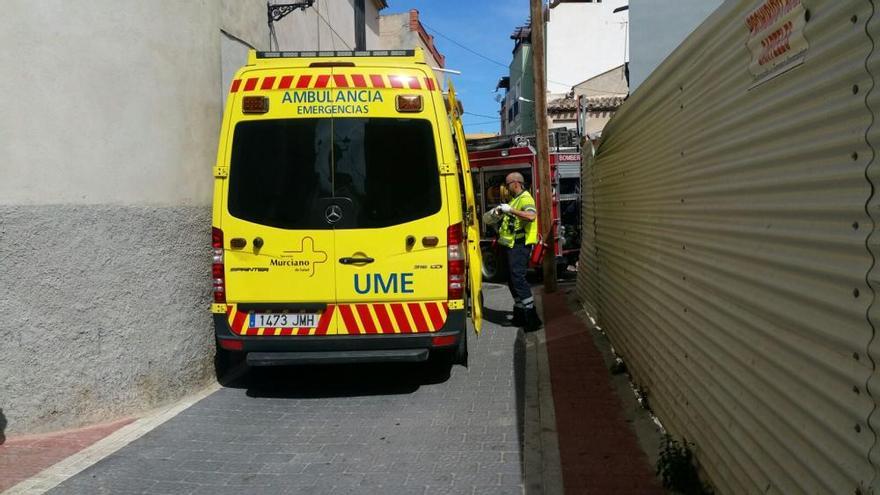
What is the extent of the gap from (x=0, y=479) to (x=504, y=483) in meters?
2.94

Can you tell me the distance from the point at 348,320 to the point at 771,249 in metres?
3.48

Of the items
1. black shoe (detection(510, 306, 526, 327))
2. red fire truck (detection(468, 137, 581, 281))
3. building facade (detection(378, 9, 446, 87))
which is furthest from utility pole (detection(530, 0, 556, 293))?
building facade (detection(378, 9, 446, 87))

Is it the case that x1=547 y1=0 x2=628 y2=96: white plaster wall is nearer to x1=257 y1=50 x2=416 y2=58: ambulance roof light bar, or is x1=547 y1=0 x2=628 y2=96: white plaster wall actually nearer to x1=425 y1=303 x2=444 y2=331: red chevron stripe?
x1=257 y1=50 x2=416 y2=58: ambulance roof light bar

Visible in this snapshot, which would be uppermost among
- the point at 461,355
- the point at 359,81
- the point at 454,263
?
the point at 359,81

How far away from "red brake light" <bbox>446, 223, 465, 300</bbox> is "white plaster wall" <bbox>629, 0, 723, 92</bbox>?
29.4 feet

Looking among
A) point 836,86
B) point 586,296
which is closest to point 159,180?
point 836,86

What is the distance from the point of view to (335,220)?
18.0ft

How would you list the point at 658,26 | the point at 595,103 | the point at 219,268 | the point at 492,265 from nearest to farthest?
the point at 219,268
the point at 658,26
the point at 492,265
the point at 595,103

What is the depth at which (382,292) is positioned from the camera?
5477 millimetres

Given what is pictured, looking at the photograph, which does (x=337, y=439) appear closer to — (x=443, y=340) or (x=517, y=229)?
(x=443, y=340)

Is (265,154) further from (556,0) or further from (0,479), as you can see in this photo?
(556,0)

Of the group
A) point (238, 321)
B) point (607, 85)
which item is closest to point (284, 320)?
point (238, 321)

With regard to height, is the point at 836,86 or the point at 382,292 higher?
the point at 836,86

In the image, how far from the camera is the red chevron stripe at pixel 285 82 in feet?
18.1
